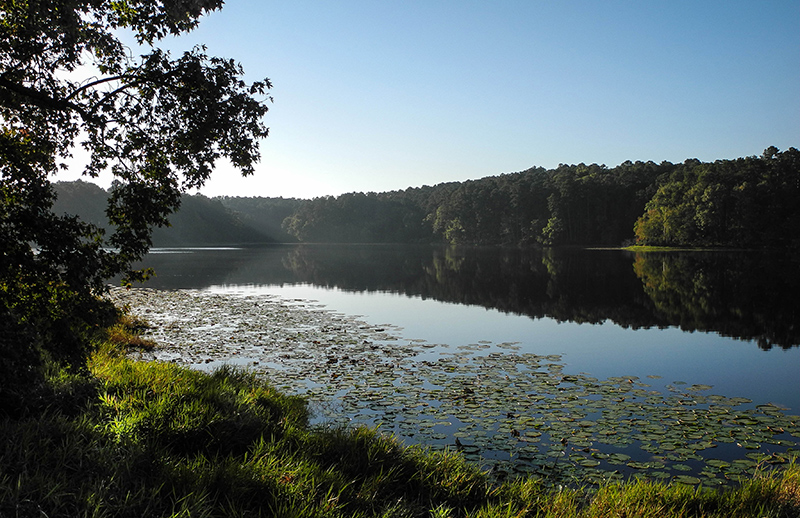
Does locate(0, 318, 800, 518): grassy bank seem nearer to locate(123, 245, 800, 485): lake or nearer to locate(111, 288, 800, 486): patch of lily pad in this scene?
locate(111, 288, 800, 486): patch of lily pad

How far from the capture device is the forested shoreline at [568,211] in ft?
283

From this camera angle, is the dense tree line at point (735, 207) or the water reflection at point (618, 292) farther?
the dense tree line at point (735, 207)

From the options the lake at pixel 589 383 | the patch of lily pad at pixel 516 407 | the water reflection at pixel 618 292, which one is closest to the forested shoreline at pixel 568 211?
the water reflection at pixel 618 292

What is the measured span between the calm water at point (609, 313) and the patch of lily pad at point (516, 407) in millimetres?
1414

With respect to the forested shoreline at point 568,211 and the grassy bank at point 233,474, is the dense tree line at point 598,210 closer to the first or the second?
the forested shoreline at point 568,211

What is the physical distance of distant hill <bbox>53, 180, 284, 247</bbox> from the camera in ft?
458

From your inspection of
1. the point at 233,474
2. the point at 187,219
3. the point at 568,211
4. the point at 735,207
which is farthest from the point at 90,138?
the point at 187,219

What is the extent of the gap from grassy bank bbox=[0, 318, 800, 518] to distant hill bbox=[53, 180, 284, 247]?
133842mm

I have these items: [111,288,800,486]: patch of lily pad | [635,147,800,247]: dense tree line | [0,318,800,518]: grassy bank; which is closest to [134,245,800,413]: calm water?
[111,288,800,486]: patch of lily pad

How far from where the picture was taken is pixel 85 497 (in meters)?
4.28

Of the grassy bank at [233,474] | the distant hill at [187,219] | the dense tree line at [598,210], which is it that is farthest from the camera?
the distant hill at [187,219]

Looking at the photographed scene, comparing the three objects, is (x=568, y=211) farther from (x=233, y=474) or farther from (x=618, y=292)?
(x=233, y=474)

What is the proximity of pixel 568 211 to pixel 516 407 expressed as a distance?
11706 cm

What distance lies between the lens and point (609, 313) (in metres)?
22.9
